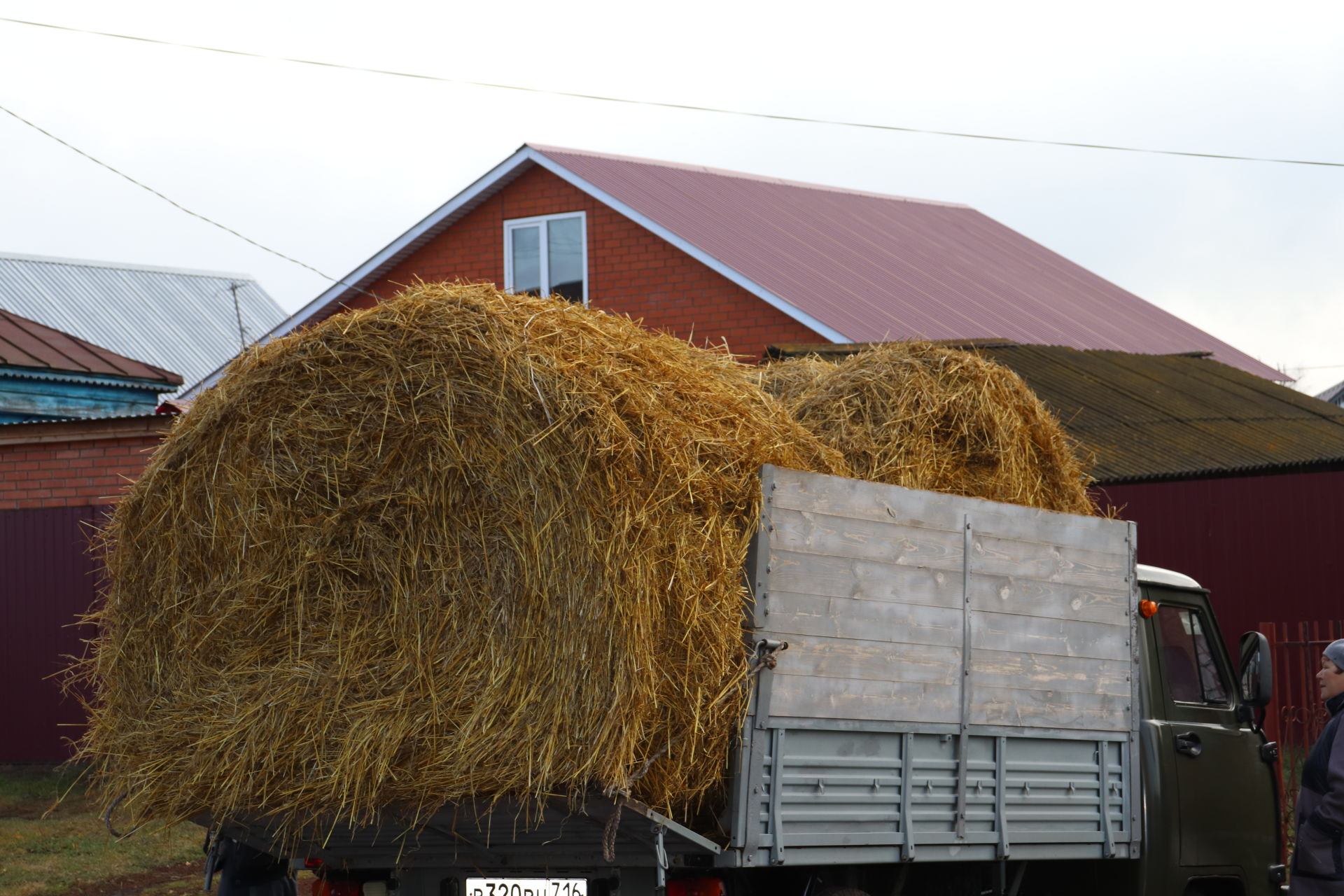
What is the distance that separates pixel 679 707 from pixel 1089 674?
88.9 inches

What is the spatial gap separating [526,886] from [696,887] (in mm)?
536

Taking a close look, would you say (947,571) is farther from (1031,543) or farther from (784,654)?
(784,654)

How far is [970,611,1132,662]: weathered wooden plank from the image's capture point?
18.2 feet

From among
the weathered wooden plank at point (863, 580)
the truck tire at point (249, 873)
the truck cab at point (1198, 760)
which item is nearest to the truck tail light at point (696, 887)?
the weathered wooden plank at point (863, 580)

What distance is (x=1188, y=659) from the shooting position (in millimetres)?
6684

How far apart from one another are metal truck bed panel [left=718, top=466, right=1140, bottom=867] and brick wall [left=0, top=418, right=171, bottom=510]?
8.80 metres

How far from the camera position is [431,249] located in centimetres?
2112

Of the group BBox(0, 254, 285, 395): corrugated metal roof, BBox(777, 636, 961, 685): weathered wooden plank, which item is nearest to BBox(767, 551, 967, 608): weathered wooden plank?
BBox(777, 636, 961, 685): weathered wooden plank

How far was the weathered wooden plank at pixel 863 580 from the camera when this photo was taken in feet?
15.8

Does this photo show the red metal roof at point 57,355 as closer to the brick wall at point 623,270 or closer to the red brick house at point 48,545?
the brick wall at point 623,270

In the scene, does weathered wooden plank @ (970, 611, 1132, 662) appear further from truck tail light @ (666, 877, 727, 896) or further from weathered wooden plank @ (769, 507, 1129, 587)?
truck tail light @ (666, 877, 727, 896)

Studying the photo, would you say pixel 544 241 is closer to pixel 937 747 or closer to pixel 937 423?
pixel 937 423

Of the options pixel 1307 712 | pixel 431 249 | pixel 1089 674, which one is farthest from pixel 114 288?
pixel 1089 674

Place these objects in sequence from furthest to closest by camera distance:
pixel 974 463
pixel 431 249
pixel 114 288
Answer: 1. pixel 114 288
2. pixel 431 249
3. pixel 974 463
